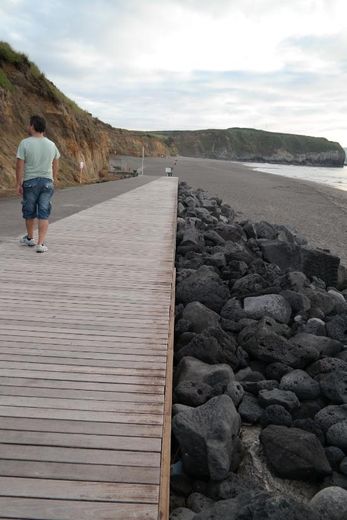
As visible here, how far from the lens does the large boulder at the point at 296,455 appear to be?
3.26 m

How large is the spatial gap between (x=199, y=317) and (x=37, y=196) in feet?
9.59

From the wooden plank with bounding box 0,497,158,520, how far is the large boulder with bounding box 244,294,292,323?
409 centimetres

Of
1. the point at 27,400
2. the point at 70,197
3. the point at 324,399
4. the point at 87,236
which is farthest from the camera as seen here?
the point at 70,197

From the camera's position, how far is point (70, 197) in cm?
1570

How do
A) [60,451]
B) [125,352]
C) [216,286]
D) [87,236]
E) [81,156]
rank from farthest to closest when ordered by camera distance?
[81,156], [87,236], [216,286], [125,352], [60,451]

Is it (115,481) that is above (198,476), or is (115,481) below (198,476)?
above

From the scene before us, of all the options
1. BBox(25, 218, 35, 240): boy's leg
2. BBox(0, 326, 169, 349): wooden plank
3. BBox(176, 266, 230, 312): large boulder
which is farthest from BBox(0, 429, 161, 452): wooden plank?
BBox(25, 218, 35, 240): boy's leg

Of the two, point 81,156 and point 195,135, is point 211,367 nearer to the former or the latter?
point 81,156

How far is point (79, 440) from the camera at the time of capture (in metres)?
2.62

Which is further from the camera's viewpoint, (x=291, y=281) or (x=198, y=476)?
(x=291, y=281)

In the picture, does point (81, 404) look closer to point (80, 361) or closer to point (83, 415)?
point (83, 415)

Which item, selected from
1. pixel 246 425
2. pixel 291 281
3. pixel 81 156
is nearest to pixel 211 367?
pixel 246 425

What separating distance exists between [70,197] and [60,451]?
45.3ft

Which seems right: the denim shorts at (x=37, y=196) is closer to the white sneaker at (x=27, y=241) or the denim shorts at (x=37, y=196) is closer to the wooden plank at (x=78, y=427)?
the white sneaker at (x=27, y=241)
